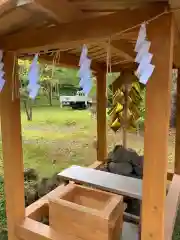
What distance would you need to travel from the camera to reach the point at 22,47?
1.78 m

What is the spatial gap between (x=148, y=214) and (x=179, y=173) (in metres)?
2.60

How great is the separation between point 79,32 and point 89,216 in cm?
143

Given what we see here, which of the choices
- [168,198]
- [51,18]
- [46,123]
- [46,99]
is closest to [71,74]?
[46,123]

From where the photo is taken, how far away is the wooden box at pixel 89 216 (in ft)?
6.01

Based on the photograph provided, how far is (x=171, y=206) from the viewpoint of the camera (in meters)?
2.72

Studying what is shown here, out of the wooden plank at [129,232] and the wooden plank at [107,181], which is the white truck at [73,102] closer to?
the wooden plank at [107,181]

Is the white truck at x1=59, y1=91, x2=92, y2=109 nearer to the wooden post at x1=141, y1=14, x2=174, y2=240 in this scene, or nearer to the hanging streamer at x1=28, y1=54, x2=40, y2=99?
the hanging streamer at x1=28, y1=54, x2=40, y2=99

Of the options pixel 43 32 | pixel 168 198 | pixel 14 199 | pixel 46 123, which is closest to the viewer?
pixel 43 32

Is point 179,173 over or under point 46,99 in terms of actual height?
under

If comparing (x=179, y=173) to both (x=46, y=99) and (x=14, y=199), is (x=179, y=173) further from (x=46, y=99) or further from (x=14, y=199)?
(x=46, y=99)

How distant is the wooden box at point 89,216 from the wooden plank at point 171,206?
0.53 meters

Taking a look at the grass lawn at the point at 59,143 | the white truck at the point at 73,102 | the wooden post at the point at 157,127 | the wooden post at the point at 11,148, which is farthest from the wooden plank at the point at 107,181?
the white truck at the point at 73,102

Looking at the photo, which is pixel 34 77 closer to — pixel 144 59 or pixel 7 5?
pixel 7 5

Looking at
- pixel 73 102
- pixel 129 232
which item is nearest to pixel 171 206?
pixel 129 232
